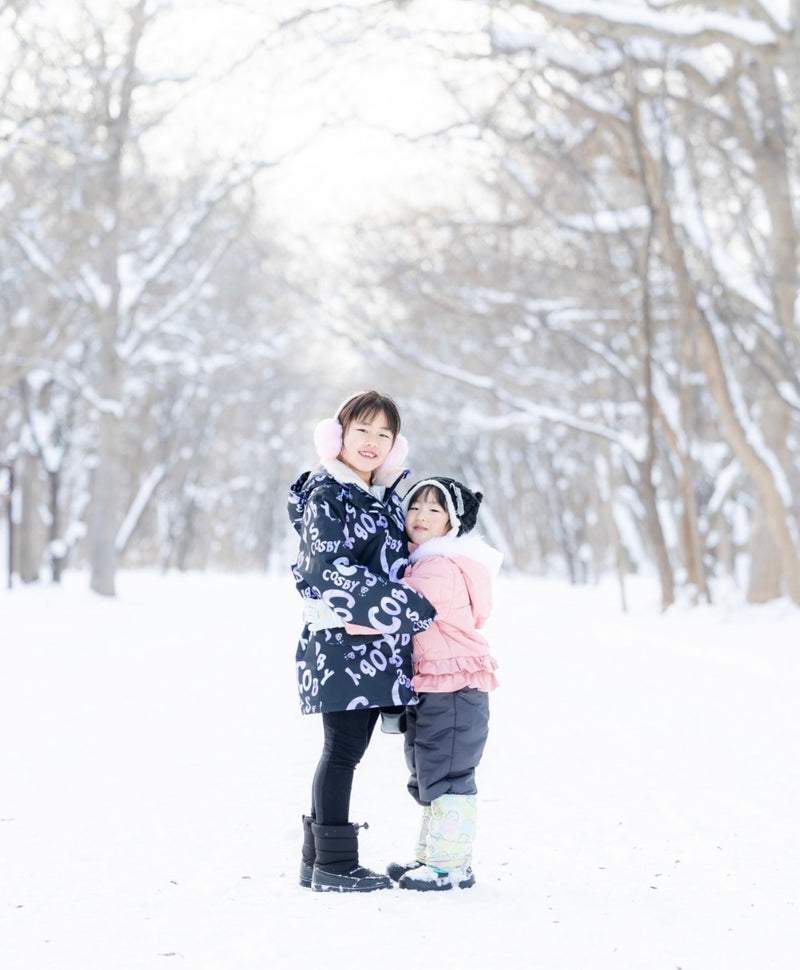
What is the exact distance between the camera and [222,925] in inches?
117

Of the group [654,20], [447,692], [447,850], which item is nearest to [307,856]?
[447,850]

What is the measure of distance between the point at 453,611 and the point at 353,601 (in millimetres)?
371

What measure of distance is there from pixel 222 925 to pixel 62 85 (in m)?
11.8

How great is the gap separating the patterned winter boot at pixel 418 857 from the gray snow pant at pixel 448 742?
2.3 inches

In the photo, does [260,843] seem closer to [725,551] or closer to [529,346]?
[725,551]

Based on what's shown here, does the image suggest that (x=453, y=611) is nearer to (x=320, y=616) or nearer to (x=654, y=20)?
(x=320, y=616)

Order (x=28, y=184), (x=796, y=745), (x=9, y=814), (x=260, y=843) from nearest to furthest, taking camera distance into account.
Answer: (x=260, y=843), (x=9, y=814), (x=796, y=745), (x=28, y=184)

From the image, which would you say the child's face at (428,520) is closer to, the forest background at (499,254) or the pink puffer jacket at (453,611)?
the pink puffer jacket at (453,611)

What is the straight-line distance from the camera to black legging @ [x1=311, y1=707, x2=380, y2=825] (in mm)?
3377

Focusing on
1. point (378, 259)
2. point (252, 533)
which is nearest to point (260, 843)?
point (378, 259)

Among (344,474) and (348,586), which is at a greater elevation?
(344,474)

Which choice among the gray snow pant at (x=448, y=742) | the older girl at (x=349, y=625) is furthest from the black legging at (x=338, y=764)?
the gray snow pant at (x=448, y=742)

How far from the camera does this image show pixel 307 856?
3.45 meters

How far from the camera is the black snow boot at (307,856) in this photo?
11.2ft
